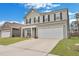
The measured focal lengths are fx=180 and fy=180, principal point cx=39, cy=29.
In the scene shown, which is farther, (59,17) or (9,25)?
(9,25)

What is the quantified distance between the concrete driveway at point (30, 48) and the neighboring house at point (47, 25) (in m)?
0.33

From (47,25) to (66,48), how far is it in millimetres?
1603

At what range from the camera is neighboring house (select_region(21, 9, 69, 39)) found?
29.4 feet

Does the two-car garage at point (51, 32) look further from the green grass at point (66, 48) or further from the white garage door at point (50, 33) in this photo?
the green grass at point (66, 48)

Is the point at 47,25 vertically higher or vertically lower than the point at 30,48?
higher

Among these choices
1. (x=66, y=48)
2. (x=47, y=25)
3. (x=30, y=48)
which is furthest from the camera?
(x=47, y=25)

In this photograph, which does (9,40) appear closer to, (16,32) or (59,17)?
(16,32)

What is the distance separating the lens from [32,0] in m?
8.59

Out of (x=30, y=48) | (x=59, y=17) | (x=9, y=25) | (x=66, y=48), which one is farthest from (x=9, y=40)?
(x=66, y=48)

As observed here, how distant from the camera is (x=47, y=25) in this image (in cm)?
931

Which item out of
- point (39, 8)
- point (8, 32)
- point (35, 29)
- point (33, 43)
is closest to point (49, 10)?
point (39, 8)

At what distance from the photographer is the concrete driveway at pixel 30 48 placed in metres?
8.43

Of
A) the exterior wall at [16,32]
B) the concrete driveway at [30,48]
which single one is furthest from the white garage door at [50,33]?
the exterior wall at [16,32]

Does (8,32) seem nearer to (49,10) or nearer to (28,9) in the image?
(28,9)
